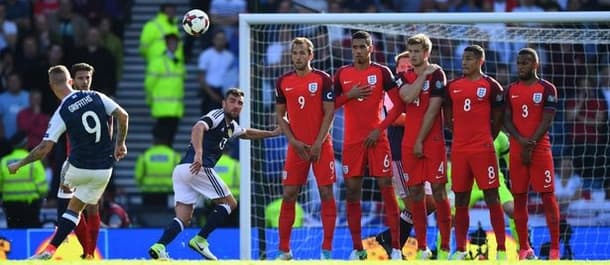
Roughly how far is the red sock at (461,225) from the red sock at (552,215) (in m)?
0.80

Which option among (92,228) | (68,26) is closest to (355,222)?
(92,228)

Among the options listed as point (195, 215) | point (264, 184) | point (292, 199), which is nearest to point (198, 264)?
point (292, 199)

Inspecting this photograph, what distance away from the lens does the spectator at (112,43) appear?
2230 cm

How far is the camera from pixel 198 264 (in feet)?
41.7

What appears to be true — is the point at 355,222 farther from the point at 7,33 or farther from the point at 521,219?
the point at 7,33

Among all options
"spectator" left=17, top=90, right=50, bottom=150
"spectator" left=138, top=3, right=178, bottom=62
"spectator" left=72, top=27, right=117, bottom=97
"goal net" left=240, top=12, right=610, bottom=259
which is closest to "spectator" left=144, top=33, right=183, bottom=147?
"spectator" left=138, top=3, right=178, bottom=62

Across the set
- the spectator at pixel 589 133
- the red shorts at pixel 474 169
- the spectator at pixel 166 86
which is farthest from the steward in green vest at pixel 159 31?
the red shorts at pixel 474 169

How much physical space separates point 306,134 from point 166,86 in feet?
23.1

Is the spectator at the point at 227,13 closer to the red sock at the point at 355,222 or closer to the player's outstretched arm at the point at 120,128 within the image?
the red sock at the point at 355,222

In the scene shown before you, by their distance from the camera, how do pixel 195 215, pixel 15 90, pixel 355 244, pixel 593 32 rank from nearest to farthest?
pixel 355 244, pixel 593 32, pixel 195 215, pixel 15 90

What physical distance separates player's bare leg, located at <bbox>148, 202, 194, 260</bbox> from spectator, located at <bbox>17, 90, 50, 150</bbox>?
6916 mm

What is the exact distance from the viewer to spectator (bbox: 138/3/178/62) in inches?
856

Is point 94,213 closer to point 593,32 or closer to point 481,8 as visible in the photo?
point 593,32

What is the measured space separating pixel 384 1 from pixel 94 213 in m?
8.55
